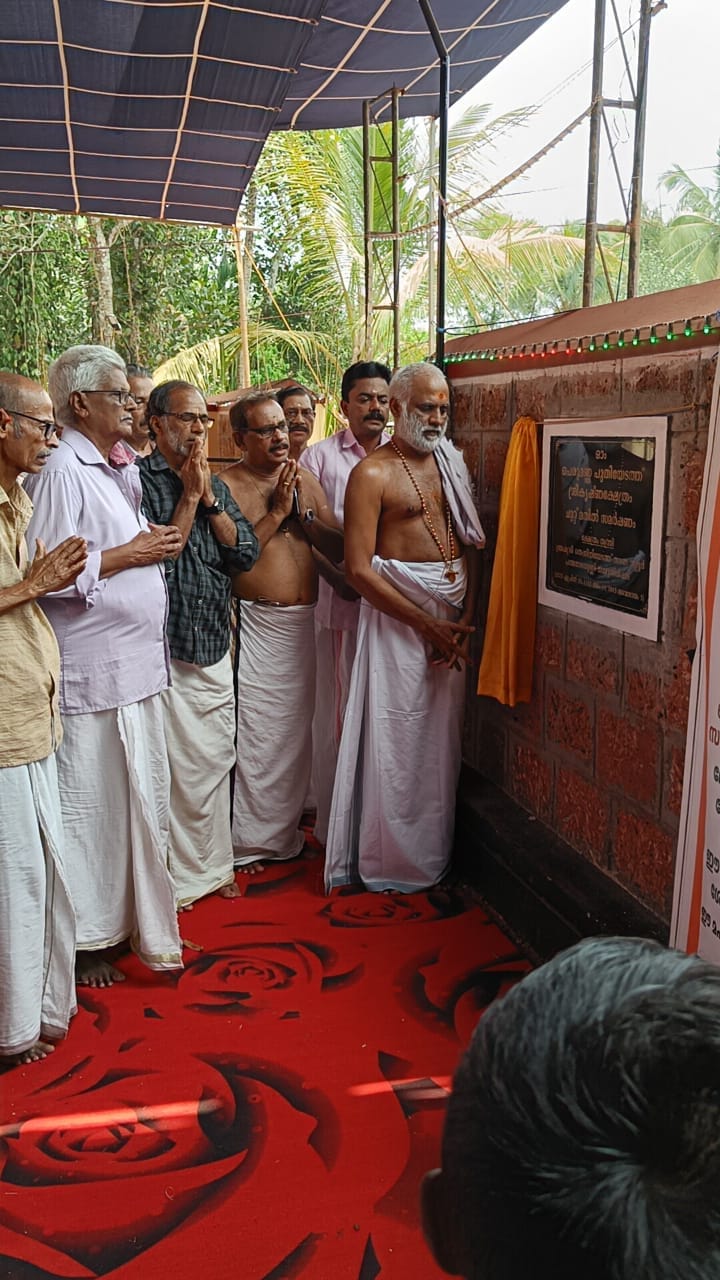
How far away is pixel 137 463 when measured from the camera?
3.91 m

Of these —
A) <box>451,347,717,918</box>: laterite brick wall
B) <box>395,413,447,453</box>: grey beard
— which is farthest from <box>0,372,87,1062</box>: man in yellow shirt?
<box>451,347,717,918</box>: laterite brick wall

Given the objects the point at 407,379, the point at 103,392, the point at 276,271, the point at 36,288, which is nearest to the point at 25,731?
the point at 103,392

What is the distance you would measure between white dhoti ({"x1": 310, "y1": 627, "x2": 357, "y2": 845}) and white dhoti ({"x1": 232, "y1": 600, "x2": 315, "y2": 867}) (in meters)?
0.16

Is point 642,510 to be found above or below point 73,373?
below

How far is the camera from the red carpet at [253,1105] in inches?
89.6

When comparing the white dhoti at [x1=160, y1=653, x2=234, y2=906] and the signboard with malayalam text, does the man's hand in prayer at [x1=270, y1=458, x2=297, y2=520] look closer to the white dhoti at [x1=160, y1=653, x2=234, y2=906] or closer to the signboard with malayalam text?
the white dhoti at [x1=160, y1=653, x2=234, y2=906]

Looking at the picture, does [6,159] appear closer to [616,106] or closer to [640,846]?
[616,106]

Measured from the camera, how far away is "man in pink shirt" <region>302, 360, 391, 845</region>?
4520mm

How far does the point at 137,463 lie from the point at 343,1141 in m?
2.42

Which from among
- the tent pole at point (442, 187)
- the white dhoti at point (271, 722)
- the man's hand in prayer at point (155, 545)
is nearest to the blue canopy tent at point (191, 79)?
the tent pole at point (442, 187)

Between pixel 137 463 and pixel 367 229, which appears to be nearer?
pixel 137 463

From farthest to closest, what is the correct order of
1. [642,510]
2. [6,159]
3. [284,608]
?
[6,159] < [284,608] < [642,510]

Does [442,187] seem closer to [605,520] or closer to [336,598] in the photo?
[336,598]

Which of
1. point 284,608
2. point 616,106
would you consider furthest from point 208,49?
point 284,608
